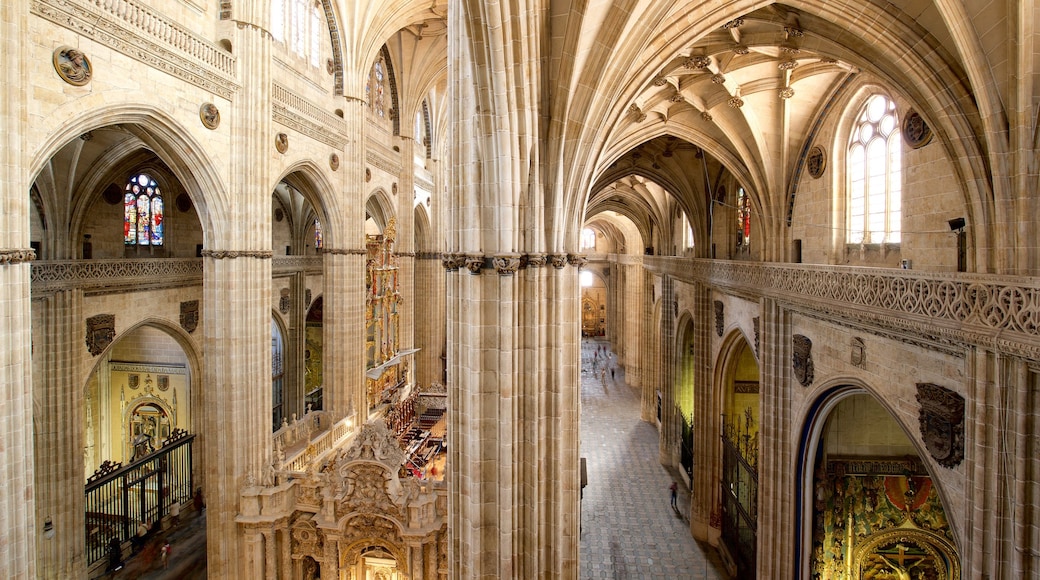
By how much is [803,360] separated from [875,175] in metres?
3.35

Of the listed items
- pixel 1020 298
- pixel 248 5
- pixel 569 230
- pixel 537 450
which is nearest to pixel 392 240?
pixel 248 5

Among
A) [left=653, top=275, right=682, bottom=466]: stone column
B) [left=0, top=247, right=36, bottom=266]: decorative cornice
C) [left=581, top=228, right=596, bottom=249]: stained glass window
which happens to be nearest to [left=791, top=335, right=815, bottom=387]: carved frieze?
[left=653, top=275, right=682, bottom=466]: stone column

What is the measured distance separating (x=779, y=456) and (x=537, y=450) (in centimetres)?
644

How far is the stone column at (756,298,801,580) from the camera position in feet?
31.8

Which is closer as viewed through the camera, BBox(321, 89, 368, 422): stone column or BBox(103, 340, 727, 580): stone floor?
BBox(103, 340, 727, 580): stone floor

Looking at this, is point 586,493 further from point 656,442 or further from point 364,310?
point 364,310

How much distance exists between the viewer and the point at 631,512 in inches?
582

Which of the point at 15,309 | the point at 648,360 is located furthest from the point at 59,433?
the point at 648,360

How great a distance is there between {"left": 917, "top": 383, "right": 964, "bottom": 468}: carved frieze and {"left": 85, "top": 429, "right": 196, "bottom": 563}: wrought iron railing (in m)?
15.0

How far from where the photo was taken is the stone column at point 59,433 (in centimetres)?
998

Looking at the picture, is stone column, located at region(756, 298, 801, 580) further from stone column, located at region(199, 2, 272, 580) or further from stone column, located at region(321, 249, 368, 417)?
stone column, located at region(321, 249, 368, 417)

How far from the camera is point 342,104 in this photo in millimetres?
14344

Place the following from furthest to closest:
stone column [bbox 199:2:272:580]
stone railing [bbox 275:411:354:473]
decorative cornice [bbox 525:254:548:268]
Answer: stone railing [bbox 275:411:354:473], stone column [bbox 199:2:272:580], decorative cornice [bbox 525:254:548:268]

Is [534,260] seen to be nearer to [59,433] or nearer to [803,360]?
[803,360]
